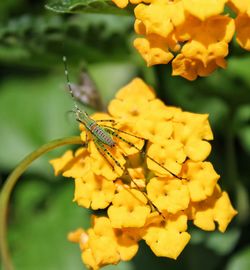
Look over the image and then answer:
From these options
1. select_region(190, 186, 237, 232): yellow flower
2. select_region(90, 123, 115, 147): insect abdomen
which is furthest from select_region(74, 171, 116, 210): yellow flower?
select_region(190, 186, 237, 232): yellow flower

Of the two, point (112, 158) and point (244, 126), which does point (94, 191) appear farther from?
point (244, 126)

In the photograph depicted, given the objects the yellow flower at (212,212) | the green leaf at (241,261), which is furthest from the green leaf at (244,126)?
the yellow flower at (212,212)

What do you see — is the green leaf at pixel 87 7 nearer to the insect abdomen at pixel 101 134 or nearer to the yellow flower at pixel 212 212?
the insect abdomen at pixel 101 134

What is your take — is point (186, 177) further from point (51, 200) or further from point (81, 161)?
point (51, 200)

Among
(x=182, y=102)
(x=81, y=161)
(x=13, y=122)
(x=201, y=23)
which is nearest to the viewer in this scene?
(x=201, y=23)

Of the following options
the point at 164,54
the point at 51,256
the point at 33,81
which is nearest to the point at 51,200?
the point at 51,256

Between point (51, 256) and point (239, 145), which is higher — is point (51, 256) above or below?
below

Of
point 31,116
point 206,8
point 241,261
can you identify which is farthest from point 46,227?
point 206,8
